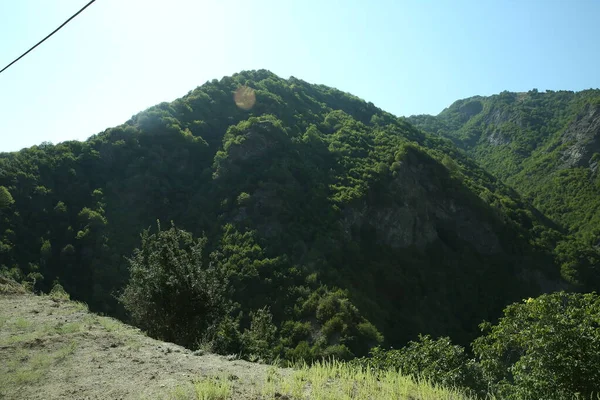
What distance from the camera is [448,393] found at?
6.38 meters

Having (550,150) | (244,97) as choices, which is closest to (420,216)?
(244,97)

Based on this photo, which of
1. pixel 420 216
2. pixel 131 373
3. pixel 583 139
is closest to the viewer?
pixel 131 373

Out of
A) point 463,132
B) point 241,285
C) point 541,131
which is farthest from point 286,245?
point 463,132

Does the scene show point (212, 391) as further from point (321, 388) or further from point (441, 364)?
point (441, 364)

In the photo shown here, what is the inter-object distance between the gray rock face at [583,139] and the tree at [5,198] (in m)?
88.6

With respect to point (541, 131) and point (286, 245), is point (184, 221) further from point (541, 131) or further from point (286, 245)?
point (541, 131)

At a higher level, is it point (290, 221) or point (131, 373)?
point (290, 221)

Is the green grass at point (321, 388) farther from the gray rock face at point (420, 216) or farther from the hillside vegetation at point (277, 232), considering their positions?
the gray rock face at point (420, 216)

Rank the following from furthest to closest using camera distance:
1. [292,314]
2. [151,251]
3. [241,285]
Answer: [241,285]
[292,314]
[151,251]

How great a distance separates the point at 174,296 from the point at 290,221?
32.6 metres

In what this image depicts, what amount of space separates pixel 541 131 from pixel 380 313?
3298 inches

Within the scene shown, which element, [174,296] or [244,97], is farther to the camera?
[244,97]

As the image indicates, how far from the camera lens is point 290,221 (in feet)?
155

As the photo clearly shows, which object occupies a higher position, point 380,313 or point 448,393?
point 448,393
